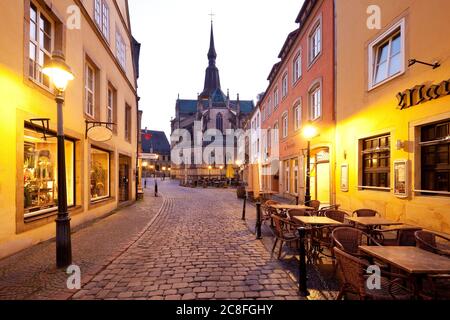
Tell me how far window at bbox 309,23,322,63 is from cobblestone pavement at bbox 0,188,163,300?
1125 centimetres

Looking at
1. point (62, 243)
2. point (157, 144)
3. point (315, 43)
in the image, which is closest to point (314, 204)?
point (62, 243)

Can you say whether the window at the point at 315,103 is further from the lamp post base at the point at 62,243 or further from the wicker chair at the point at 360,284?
the lamp post base at the point at 62,243

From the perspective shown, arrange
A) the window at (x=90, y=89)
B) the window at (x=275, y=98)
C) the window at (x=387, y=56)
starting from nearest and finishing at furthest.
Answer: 1. the window at (x=387, y=56)
2. the window at (x=90, y=89)
3. the window at (x=275, y=98)

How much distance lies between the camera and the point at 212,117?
59.3 metres

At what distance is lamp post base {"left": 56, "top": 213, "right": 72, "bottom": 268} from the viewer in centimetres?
511

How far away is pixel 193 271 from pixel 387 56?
843 cm

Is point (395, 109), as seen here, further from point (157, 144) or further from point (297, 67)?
point (157, 144)

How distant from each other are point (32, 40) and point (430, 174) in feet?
35.5

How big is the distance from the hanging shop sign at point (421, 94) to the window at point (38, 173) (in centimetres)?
970

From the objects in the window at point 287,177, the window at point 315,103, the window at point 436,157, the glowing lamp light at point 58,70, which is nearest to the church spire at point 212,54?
the window at point 287,177

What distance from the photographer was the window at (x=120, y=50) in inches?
541

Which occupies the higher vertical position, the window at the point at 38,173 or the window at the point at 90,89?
the window at the point at 90,89
